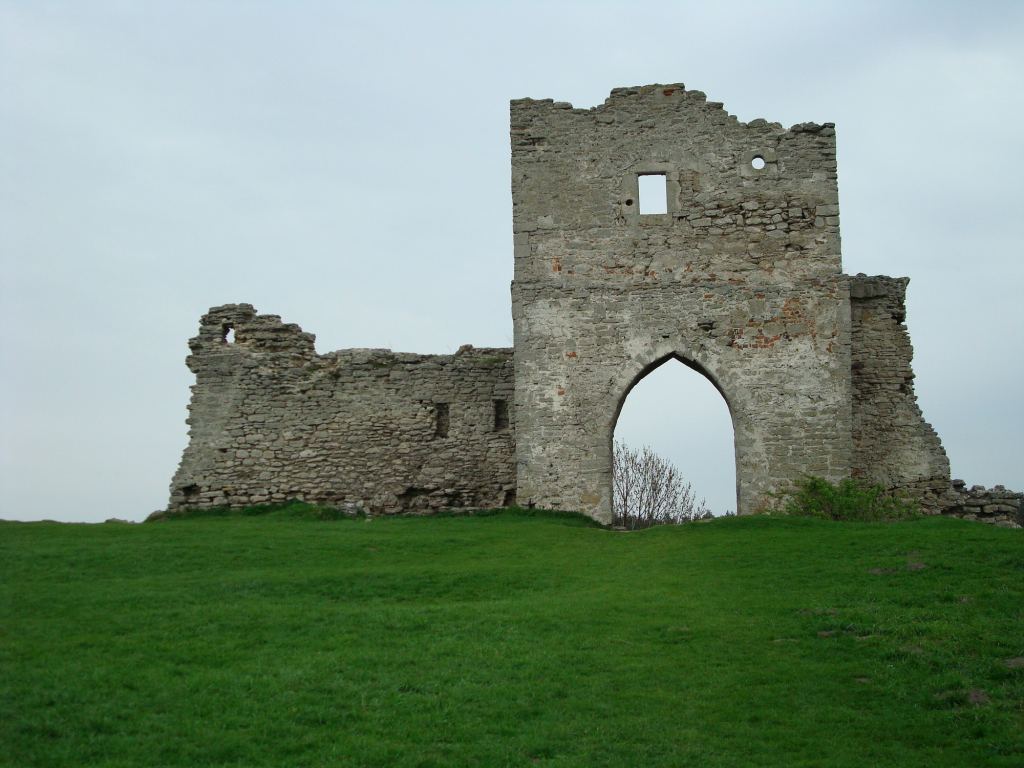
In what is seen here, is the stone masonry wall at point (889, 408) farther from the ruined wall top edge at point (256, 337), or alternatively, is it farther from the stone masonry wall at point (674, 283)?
the ruined wall top edge at point (256, 337)

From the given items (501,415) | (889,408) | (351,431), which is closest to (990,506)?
(889,408)

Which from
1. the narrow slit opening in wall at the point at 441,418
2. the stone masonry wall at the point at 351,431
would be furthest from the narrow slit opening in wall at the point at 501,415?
the narrow slit opening in wall at the point at 441,418

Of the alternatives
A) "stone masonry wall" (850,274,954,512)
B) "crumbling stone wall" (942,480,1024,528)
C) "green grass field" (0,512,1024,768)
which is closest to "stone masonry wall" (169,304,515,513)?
"green grass field" (0,512,1024,768)

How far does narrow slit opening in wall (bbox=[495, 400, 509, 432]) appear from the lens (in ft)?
67.1

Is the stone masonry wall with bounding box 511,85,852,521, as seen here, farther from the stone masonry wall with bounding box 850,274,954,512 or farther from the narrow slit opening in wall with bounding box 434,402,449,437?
the narrow slit opening in wall with bounding box 434,402,449,437

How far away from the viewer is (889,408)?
19.5 m

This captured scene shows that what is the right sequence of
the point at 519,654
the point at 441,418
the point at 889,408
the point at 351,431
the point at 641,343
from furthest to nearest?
1. the point at 441,418
2. the point at 351,431
3. the point at 889,408
4. the point at 641,343
5. the point at 519,654

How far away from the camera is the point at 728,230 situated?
18.9 m

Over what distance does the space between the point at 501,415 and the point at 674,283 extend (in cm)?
383

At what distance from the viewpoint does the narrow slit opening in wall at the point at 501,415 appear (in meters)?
20.5

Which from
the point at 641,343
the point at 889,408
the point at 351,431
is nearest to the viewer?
the point at 641,343

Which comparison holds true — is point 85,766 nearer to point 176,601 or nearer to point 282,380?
point 176,601

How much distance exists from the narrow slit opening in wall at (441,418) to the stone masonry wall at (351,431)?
17mm

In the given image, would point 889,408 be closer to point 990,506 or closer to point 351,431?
point 990,506
